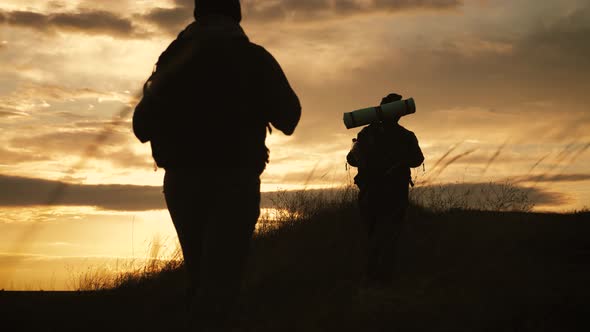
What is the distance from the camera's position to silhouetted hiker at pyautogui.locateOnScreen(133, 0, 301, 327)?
2.98 meters

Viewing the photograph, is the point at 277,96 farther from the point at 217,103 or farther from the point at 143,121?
the point at 143,121

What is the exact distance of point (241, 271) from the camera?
10.6 ft

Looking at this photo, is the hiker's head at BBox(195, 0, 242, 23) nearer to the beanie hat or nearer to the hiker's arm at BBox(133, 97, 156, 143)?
the hiker's arm at BBox(133, 97, 156, 143)

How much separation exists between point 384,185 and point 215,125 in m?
3.58

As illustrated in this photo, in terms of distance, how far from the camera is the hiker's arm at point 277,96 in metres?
3.01

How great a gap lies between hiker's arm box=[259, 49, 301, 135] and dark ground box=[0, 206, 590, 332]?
3.54 ft

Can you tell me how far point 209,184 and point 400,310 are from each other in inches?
115

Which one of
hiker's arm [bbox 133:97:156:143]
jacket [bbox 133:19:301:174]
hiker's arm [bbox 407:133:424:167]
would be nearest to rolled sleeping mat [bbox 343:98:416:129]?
hiker's arm [bbox 407:133:424:167]

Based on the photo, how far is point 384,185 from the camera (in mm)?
6312

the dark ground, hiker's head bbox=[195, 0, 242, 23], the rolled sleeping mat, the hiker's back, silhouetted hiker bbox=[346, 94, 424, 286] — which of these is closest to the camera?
the hiker's back

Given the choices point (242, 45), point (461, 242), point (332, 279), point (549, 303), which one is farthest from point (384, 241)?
point (242, 45)

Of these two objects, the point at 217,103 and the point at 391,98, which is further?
the point at 391,98

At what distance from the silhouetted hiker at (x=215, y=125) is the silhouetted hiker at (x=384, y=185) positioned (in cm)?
333

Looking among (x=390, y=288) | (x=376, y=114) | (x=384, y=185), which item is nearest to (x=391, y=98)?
(x=376, y=114)
